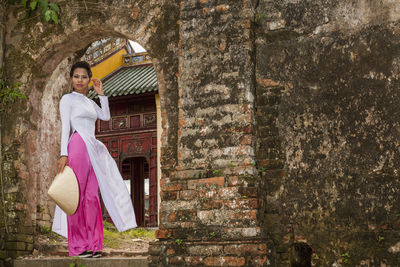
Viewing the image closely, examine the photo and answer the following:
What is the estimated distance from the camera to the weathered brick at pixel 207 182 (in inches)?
165

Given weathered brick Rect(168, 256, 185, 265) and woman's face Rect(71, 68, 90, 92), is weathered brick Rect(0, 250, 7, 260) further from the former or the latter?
weathered brick Rect(168, 256, 185, 265)

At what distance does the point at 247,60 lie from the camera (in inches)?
171

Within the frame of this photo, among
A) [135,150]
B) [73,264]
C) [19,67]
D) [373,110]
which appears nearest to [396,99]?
[373,110]

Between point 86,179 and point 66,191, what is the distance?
0.29 m

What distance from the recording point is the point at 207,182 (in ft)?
13.9

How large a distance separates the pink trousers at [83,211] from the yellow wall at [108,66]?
865 cm

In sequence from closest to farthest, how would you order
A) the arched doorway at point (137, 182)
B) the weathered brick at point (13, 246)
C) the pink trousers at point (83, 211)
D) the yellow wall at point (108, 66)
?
the pink trousers at point (83, 211) < the weathered brick at point (13, 246) < the arched doorway at point (137, 182) < the yellow wall at point (108, 66)

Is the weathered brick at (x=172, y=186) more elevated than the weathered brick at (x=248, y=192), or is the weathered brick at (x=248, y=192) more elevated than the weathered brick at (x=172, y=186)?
the weathered brick at (x=172, y=186)

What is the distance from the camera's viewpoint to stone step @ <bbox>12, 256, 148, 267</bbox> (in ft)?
14.6

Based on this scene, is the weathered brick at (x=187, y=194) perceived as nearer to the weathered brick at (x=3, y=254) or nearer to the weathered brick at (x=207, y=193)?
the weathered brick at (x=207, y=193)

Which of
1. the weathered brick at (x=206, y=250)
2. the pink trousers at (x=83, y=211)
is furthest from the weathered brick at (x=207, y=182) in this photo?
the pink trousers at (x=83, y=211)

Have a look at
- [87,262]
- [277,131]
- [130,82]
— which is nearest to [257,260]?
[277,131]

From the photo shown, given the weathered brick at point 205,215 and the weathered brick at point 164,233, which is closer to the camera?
the weathered brick at point 205,215

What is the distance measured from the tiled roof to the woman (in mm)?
6547
